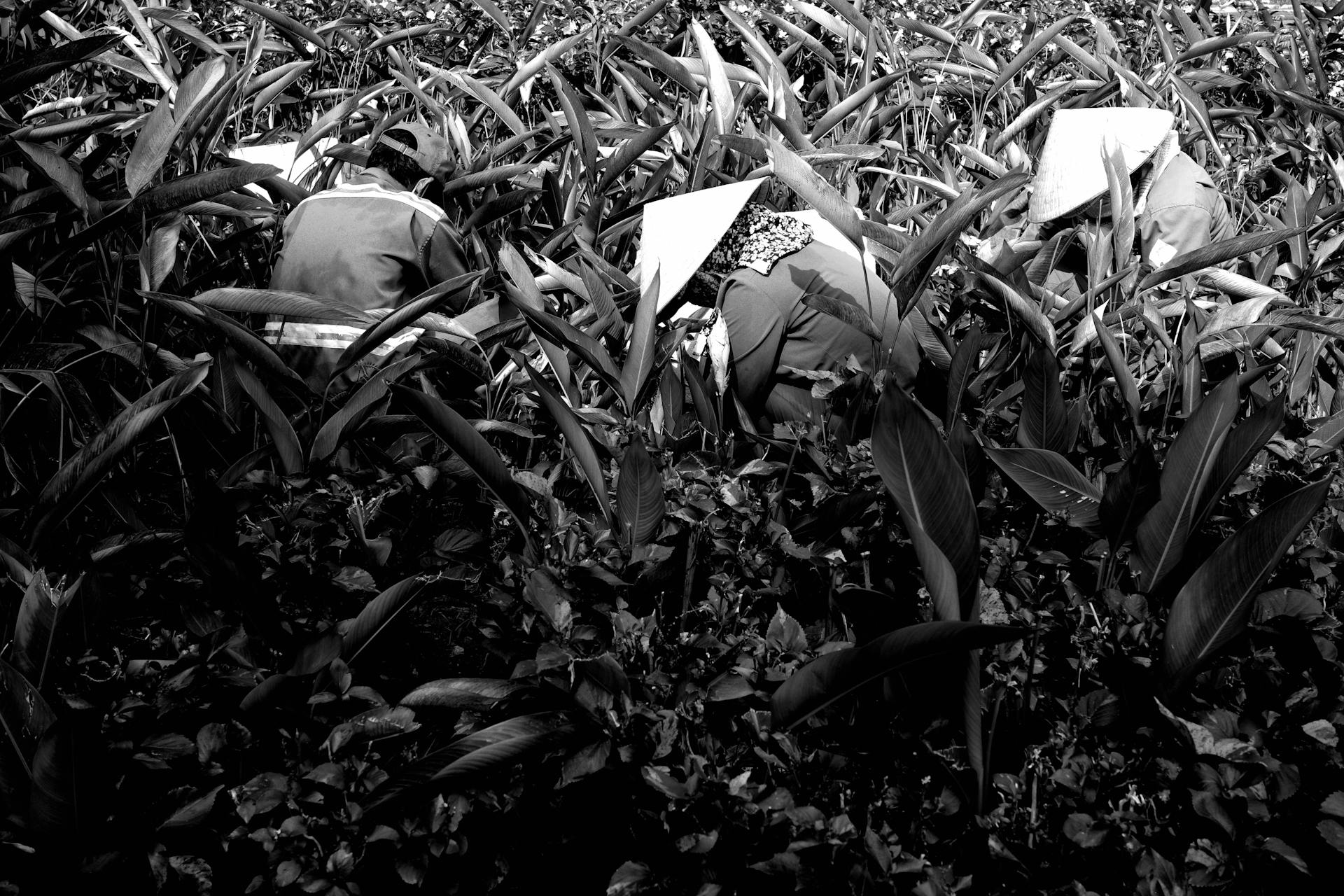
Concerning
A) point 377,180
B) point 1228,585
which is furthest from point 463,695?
point 377,180

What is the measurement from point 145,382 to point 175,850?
3.06 feet

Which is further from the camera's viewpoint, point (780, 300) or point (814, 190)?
point (780, 300)

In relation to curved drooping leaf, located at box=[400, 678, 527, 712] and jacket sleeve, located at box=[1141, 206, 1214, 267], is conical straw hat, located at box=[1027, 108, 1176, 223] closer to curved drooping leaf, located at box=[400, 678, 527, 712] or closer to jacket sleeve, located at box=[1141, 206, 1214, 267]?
jacket sleeve, located at box=[1141, 206, 1214, 267]

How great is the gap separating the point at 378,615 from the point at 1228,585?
3.32 feet

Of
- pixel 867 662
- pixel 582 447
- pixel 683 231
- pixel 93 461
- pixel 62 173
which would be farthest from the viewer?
pixel 683 231

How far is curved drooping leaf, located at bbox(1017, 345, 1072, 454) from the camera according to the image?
1.46m

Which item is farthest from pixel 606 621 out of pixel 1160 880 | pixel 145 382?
pixel 145 382

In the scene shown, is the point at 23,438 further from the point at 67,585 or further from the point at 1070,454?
the point at 1070,454

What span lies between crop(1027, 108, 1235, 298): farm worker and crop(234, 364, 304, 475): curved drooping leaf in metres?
2.00

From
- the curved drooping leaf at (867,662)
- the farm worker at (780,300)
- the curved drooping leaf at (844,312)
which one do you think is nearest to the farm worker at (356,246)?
the farm worker at (780,300)

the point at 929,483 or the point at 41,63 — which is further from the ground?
the point at 41,63

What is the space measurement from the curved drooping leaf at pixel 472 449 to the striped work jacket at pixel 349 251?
6.04ft

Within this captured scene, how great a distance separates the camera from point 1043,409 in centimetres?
150

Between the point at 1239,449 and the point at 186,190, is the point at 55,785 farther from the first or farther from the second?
the point at 1239,449
